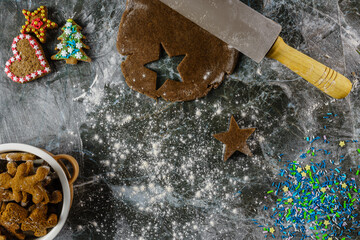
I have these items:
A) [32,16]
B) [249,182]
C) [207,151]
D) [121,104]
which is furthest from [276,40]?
[32,16]

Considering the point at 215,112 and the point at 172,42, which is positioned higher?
the point at 172,42

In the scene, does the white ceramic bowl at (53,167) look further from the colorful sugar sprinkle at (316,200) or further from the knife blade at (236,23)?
the colorful sugar sprinkle at (316,200)

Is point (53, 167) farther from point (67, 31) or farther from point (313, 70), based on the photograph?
point (313, 70)

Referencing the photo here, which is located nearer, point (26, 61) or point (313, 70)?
point (313, 70)

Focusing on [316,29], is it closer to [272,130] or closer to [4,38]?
[272,130]

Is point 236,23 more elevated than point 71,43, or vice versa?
point 236,23

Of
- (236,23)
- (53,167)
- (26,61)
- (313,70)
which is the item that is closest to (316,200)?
(313,70)
